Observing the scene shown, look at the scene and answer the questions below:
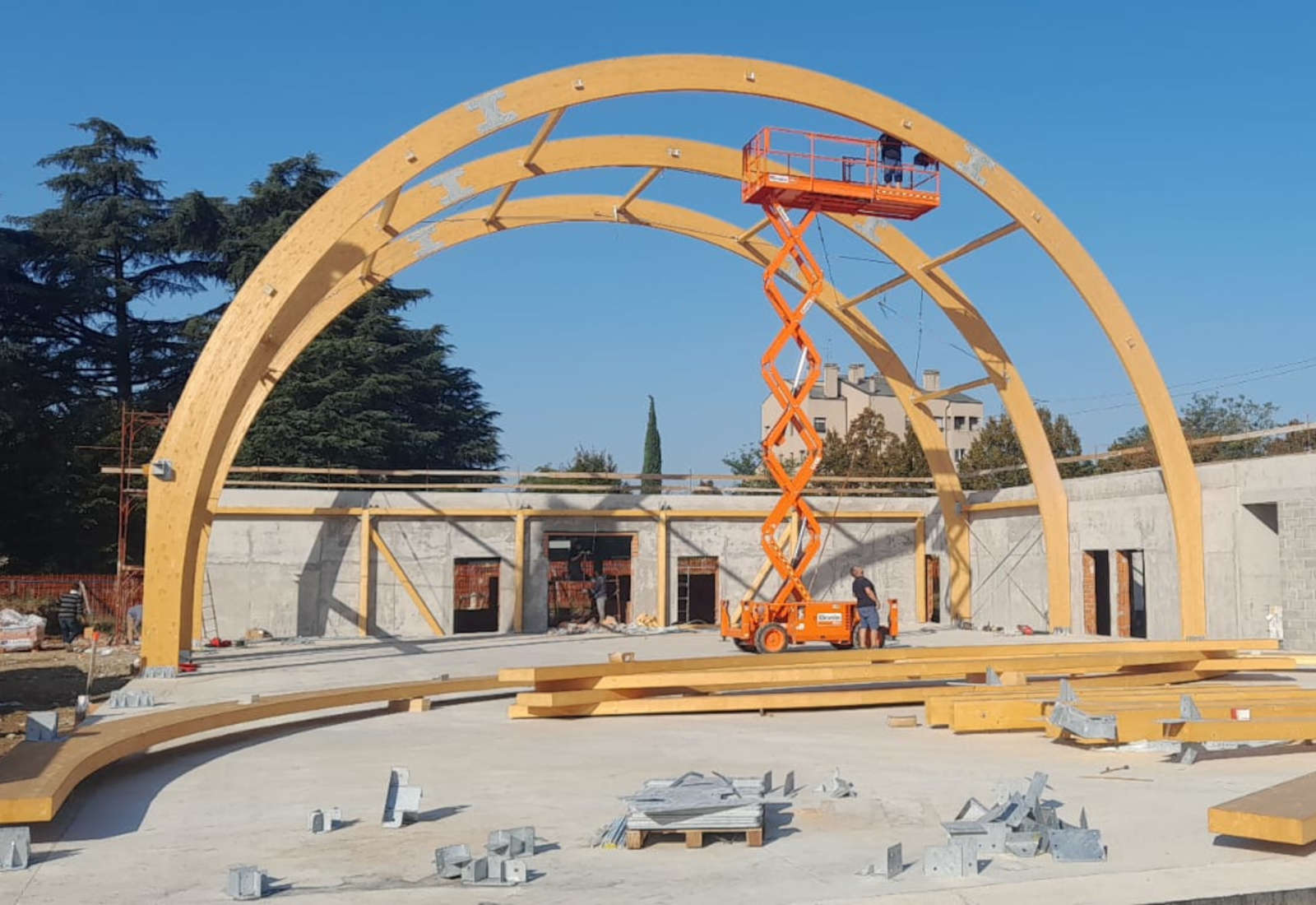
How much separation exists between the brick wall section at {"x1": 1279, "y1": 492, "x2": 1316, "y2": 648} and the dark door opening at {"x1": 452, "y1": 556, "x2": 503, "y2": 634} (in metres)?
16.6

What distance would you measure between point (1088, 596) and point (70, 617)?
74.3 feet

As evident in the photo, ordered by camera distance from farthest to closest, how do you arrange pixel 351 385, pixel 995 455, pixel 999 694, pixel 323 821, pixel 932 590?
pixel 995 455
pixel 351 385
pixel 932 590
pixel 999 694
pixel 323 821

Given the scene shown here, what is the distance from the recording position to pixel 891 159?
67.7 feet

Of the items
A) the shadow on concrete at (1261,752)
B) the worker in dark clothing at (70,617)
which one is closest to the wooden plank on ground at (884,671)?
the shadow on concrete at (1261,752)

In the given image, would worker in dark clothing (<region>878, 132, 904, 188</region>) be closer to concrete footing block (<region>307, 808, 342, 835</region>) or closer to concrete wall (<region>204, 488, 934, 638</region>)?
concrete wall (<region>204, 488, 934, 638</region>)

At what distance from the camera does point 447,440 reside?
5134cm

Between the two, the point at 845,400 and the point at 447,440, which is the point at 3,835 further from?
the point at 845,400

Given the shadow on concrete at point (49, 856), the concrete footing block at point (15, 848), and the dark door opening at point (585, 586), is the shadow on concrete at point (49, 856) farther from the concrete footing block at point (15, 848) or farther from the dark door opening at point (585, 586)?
the dark door opening at point (585, 586)

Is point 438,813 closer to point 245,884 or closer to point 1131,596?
point 245,884

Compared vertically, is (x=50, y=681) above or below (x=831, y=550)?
below

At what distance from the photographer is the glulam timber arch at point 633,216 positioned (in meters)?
19.6

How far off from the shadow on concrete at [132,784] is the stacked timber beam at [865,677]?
2.78m

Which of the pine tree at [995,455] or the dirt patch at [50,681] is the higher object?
the pine tree at [995,455]

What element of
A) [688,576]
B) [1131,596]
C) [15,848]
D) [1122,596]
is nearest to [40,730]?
[15,848]
